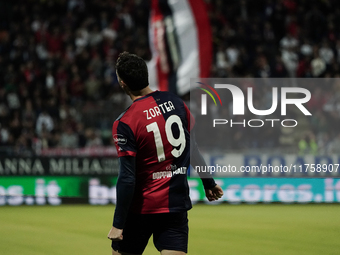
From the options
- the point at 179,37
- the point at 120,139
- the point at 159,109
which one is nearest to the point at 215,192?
the point at 159,109

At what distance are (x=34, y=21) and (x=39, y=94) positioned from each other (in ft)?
12.4

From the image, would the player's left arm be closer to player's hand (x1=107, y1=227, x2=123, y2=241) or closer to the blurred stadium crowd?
player's hand (x1=107, y1=227, x2=123, y2=241)

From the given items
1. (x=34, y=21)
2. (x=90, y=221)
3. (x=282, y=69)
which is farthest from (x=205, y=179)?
(x=34, y=21)

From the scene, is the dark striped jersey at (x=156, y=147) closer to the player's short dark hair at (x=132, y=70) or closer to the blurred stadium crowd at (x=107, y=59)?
the player's short dark hair at (x=132, y=70)

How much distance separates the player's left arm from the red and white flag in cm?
774

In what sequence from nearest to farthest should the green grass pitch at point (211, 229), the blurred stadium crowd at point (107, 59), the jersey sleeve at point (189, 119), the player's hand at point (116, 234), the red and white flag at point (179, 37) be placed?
the player's hand at point (116, 234) < the jersey sleeve at point (189, 119) < the green grass pitch at point (211, 229) < the red and white flag at point (179, 37) < the blurred stadium crowd at point (107, 59)

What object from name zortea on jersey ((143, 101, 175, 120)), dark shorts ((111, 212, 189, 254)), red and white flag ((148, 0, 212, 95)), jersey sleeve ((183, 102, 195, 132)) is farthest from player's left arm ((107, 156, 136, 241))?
red and white flag ((148, 0, 212, 95))

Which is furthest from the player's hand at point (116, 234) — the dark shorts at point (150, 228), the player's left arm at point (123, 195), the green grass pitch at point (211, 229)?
the green grass pitch at point (211, 229)

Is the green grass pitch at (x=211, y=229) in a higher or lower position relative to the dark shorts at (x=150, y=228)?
lower

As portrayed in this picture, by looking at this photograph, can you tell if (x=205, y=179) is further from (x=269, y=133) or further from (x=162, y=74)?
(x=269, y=133)

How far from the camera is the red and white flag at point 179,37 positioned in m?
11.2

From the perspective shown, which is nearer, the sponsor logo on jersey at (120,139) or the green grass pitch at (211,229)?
the sponsor logo on jersey at (120,139)

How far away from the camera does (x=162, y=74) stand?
12000mm

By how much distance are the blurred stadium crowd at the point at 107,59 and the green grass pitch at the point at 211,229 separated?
6.35 feet
